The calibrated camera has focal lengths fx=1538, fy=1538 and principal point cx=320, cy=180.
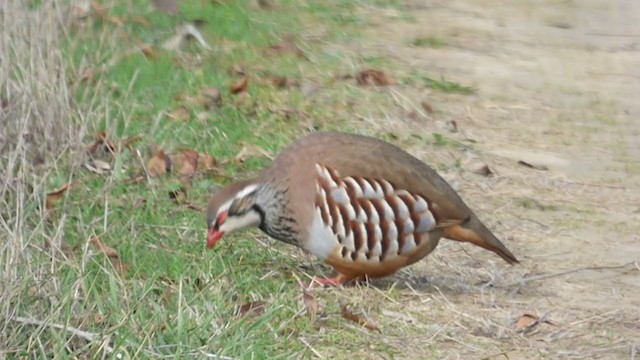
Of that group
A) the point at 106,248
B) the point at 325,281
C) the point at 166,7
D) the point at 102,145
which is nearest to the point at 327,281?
the point at 325,281

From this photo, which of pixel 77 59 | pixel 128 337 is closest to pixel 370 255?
pixel 128 337

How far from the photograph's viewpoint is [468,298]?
20.2 ft

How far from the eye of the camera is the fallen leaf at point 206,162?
23.9ft

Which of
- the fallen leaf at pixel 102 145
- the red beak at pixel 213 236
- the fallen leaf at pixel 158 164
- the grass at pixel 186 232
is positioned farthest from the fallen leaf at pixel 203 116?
the red beak at pixel 213 236

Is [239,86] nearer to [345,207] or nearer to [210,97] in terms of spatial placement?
[210,97]

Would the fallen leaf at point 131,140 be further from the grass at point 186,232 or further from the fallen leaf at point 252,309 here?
the fallen leaf at point 252,309

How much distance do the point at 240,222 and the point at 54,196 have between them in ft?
2.58

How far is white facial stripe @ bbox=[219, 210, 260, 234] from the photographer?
5.98 meters

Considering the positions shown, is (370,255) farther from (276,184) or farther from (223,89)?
(223,89)

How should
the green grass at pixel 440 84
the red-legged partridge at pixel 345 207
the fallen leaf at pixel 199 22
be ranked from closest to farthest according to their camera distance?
the red-legged partridge at pixel 345 207, the green grass at pixel 440 84, the fallen leaf at pixel 199 22

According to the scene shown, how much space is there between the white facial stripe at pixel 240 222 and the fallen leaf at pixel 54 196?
2.10ft

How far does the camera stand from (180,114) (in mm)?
7930

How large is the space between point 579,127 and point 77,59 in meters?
2.98

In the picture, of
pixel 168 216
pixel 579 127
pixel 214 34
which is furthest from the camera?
pixel 214 34
